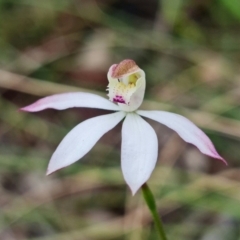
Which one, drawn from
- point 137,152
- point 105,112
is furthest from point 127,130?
point 105,112

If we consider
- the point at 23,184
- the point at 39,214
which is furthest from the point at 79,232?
the point at 23,184

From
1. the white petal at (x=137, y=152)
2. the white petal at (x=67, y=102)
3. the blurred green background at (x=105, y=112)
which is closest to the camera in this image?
the white petal at (x=137, y=152)

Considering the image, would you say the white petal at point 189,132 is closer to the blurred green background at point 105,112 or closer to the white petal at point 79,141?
the white petal at point 79,141

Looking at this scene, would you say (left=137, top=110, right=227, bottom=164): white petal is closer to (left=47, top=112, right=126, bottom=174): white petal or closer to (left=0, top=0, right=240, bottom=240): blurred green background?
(left=47, top=112, right=126, bottom=174): white petal

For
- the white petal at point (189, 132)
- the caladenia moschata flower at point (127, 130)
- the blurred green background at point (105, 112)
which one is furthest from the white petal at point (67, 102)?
the blurred green background at point (105, 112)

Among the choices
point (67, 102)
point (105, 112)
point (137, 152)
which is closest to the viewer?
point (137, 152)

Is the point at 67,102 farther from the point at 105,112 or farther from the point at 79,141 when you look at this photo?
the point at 105,112
